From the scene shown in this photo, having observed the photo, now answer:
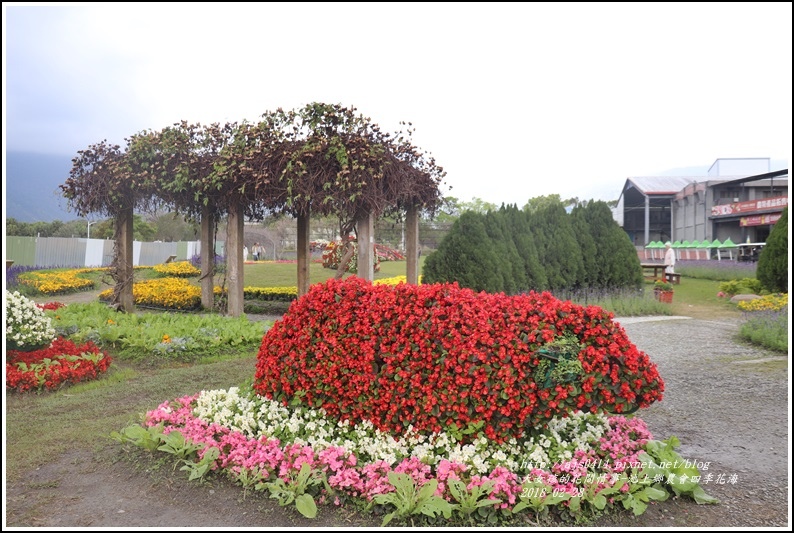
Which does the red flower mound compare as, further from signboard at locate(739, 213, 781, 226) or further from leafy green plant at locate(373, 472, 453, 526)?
signboard at locate(739, 213, 781, 226)

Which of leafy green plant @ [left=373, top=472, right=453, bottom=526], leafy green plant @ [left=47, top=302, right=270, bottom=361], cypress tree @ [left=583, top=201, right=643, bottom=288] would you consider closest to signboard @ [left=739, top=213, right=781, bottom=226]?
cypress tree @ [left=583, top=201, right=643, bottom=288]

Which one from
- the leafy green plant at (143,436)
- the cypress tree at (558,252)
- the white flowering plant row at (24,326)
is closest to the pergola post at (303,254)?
the white flowering plant row at (24,326)

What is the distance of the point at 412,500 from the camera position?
9.50 ft

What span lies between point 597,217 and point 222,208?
836 centimetres

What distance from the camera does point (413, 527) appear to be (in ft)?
9.25

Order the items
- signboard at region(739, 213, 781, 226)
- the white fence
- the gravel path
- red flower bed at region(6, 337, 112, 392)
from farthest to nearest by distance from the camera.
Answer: signboard at region(739, 213, 781, 226) < the white fence < red flower bed at region(6, 337, 112, 392) < the gravel path

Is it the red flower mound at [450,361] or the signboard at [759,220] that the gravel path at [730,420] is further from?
the signboard at [759,220]

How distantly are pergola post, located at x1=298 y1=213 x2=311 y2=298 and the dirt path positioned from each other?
22.8ft

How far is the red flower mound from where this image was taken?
3389 mm

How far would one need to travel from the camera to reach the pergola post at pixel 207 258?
1116cm

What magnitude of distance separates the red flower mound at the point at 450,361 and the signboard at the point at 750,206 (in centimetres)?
3038

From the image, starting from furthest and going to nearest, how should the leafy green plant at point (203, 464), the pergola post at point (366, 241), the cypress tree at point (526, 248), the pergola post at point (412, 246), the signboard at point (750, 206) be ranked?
the signboard at point (750, 206)
the cypress tree at point (526, 248)
the pergola post at point (412, 246)
the pergola post at point (366, 241)
the leafy green plant at point (203, 464)

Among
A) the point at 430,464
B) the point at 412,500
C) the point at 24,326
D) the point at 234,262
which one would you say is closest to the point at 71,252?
the point at 234,262

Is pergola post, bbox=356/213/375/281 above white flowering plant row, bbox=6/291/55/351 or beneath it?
above
